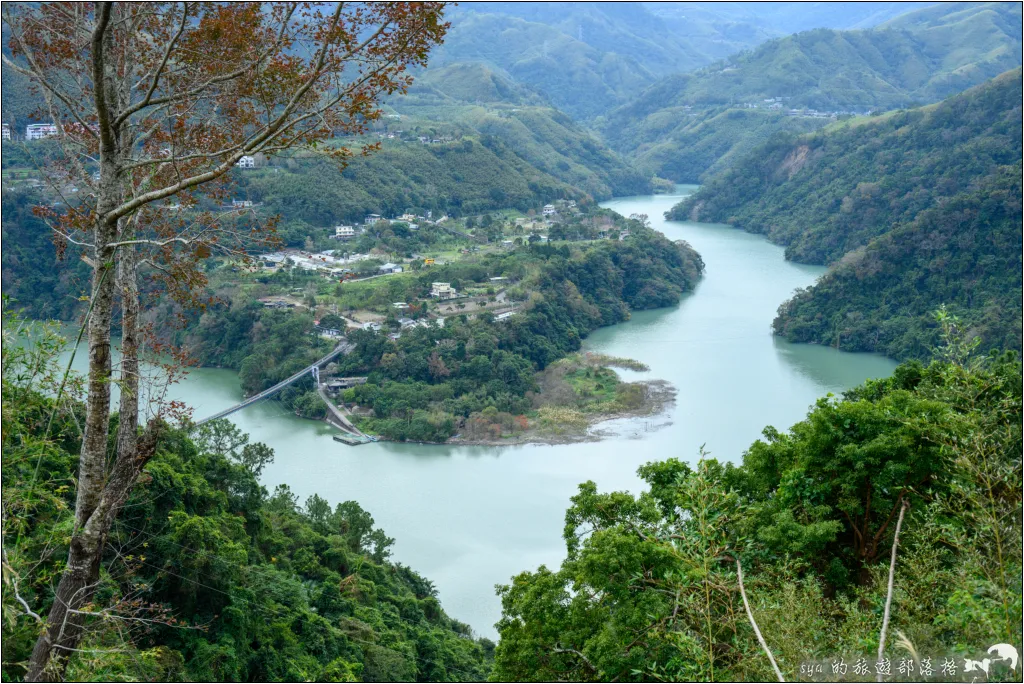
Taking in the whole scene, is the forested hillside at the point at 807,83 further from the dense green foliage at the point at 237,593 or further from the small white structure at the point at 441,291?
the dense green foliage at the point at 237,593

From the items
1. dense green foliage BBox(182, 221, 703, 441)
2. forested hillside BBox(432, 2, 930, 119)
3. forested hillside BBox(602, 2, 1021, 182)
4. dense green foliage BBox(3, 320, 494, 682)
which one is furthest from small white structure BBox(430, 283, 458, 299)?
forested hillside BBox(432, 2, 930, 119)

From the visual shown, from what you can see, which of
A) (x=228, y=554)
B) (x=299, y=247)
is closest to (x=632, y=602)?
(x=228, y=554)

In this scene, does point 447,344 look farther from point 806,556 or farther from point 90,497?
point 90,497

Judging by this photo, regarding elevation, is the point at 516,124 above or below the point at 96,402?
above

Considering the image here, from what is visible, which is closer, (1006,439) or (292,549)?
(1006,439)

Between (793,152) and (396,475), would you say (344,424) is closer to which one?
(396,475)

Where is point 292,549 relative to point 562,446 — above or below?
below

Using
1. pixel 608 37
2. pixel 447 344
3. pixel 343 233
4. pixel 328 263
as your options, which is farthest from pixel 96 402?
pixel 608 37
